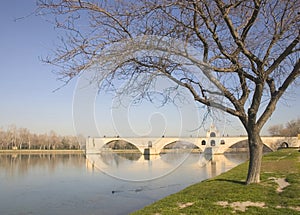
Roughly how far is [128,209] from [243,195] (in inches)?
286

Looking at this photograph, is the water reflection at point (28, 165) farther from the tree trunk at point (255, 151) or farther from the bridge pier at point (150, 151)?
the tree trunk at point (255, 151)

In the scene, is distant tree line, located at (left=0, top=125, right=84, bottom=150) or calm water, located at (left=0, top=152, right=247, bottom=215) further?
distant tree line, located at (left=0, top=125, right=84, bottom=150)

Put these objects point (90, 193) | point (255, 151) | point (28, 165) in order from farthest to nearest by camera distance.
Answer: point (28, 165), point (90, 193), point (255, 151)

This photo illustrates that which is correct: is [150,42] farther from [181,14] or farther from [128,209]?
[128,209]

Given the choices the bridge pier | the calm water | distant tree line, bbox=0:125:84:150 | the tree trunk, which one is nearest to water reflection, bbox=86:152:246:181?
the calm water

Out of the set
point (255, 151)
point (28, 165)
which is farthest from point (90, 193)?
point (28, 165)

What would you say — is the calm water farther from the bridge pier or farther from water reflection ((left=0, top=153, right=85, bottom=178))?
the bridge pier

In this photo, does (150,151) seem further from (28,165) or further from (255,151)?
(255,151)

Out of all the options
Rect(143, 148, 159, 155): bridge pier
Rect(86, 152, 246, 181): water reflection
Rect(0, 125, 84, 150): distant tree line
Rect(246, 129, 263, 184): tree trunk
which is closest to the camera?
Rect(246, 129, 263, 184): tree trunk

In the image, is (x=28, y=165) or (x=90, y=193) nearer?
(x=90, y=193)

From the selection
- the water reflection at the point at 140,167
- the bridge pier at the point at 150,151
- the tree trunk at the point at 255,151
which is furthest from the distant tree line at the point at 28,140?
the tree trunk at the point at 255,151

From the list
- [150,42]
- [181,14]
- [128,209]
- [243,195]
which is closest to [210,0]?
[181,14]

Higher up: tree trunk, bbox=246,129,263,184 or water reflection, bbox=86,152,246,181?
tree trunk, bbox=246,129,263,184

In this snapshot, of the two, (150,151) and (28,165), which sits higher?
(150,151)
